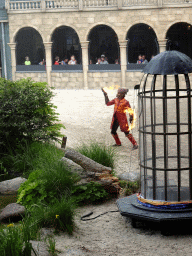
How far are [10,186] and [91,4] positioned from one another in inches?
725

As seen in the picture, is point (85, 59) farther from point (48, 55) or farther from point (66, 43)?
point (66, 43)

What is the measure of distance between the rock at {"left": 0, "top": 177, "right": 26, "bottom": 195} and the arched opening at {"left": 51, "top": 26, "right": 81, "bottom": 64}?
1974 cm

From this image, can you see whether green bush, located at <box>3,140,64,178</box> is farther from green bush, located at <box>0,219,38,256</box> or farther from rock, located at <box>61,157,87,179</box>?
green bush, located at <box>0,219,38,256</box>

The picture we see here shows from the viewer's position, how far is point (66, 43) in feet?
90.5

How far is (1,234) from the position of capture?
518 centimetres

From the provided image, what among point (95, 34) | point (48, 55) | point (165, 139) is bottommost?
point (165, 139)

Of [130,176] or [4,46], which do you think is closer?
[130,176]

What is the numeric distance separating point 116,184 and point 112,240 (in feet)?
5.23

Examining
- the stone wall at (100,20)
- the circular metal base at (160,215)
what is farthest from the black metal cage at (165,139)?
the stone wall at (100,20)

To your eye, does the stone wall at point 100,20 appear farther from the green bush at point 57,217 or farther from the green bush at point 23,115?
the green bush at point 57,217

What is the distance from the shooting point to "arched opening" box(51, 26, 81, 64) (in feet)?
89.7

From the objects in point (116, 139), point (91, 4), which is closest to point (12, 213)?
point (116, 139)

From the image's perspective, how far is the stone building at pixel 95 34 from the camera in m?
24.5

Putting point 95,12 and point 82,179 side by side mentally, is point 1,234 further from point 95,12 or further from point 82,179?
point 95,12
